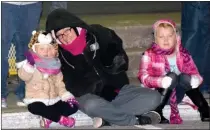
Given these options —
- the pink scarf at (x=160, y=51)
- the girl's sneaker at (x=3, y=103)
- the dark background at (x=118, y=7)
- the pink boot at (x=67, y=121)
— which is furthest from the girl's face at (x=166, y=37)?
the dark background at (x=118, y=7)

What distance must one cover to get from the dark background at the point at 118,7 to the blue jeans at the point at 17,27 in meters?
2.54

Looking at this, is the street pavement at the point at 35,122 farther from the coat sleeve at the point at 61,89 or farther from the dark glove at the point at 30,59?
the dark glove at the point at 30,59

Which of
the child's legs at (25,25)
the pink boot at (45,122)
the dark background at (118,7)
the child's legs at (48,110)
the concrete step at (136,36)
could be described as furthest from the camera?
the dark background at (118,7)

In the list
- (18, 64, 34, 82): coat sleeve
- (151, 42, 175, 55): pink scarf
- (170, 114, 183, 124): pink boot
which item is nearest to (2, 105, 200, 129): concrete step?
(18, 64, 34, 82): coat sleeve

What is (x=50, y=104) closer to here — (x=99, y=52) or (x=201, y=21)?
(x=99, y=52)

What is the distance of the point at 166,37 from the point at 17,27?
4.39 feet

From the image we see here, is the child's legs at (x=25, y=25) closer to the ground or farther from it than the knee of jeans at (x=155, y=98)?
farther from it

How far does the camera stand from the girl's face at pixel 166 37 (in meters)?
5.16

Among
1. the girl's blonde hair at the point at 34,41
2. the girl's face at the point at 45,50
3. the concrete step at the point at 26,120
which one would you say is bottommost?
the concrete step at the point at 26,120

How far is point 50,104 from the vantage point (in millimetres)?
5035

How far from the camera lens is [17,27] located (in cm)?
530

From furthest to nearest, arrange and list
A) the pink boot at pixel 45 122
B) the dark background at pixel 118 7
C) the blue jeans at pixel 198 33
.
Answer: the dark background at pixel 118 7 < the blue jeans at pixel 198 33 < the pink boot at pixel 45 122

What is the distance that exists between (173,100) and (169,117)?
0.17m

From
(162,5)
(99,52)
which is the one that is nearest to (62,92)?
(99,52)
